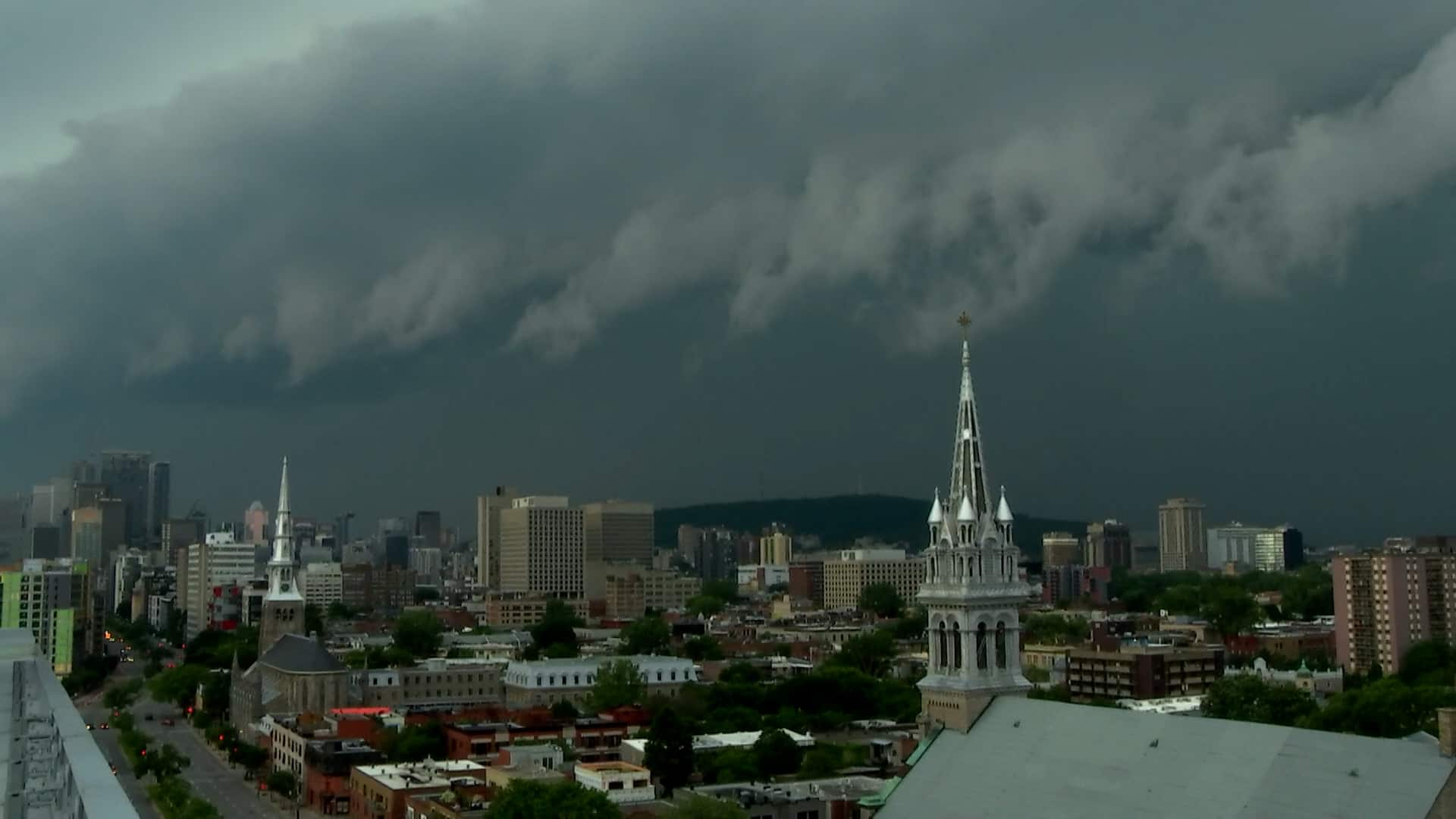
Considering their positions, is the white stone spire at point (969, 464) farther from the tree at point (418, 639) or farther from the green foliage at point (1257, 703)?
the tree at point (418, 639)

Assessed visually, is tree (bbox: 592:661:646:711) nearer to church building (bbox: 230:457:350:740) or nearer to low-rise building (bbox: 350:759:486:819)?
church building (bbox: 230:457:350:740)

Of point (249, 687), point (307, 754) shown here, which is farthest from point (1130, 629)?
point (307, 754)

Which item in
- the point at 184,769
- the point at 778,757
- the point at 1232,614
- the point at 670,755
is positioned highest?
the point at 1232,614

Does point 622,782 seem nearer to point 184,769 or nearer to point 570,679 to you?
point 184,769

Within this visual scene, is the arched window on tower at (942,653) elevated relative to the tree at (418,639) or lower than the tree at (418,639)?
elevated

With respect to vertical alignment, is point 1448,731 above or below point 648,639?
above

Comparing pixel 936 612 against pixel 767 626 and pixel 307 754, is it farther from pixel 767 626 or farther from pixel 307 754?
pixel 767 626

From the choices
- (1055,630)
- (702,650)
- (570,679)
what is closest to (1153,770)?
(570,679)

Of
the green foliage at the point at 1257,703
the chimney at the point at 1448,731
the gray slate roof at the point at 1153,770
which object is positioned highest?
the chimney at the point at 1448,731

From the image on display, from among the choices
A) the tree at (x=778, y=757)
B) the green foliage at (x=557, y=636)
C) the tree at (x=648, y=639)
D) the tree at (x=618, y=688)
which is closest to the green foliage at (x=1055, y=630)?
the tree at (x=648, y=639)
